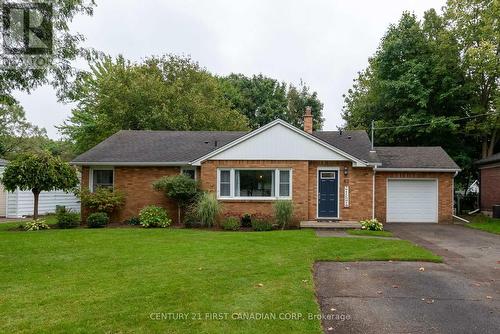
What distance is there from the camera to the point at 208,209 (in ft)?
52.9

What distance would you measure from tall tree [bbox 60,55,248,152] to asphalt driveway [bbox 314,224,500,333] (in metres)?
21.8

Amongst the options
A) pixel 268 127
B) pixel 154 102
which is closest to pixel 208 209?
pixel 268 127

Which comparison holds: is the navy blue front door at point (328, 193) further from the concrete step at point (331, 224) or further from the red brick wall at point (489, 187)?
the red brick wall at point (489, 187)

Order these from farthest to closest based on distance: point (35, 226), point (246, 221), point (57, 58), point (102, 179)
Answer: point (102, 179) < point (246, 221) < point (35, 226) < point (57, 58)

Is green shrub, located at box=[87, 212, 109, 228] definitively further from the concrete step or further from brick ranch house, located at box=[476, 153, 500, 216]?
brick ranch house, located at box=[476, 153, 500, 216]

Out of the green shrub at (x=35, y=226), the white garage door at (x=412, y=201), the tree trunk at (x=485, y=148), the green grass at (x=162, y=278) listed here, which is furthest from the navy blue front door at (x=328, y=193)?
the tree trunk at (x=485, y=148)

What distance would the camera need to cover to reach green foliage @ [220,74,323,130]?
1665 inches

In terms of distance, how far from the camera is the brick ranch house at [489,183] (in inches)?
873

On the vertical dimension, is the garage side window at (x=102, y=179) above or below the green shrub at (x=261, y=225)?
above

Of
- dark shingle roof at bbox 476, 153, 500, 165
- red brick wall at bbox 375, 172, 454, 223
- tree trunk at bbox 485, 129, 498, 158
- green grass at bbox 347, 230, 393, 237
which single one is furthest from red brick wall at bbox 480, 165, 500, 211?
green grass at bbox 347, 230, 393, 237

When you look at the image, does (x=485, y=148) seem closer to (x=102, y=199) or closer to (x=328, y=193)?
(x=328, y=193)

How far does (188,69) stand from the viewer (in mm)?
33281

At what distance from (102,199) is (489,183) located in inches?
812

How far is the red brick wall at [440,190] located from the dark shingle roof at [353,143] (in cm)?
156
